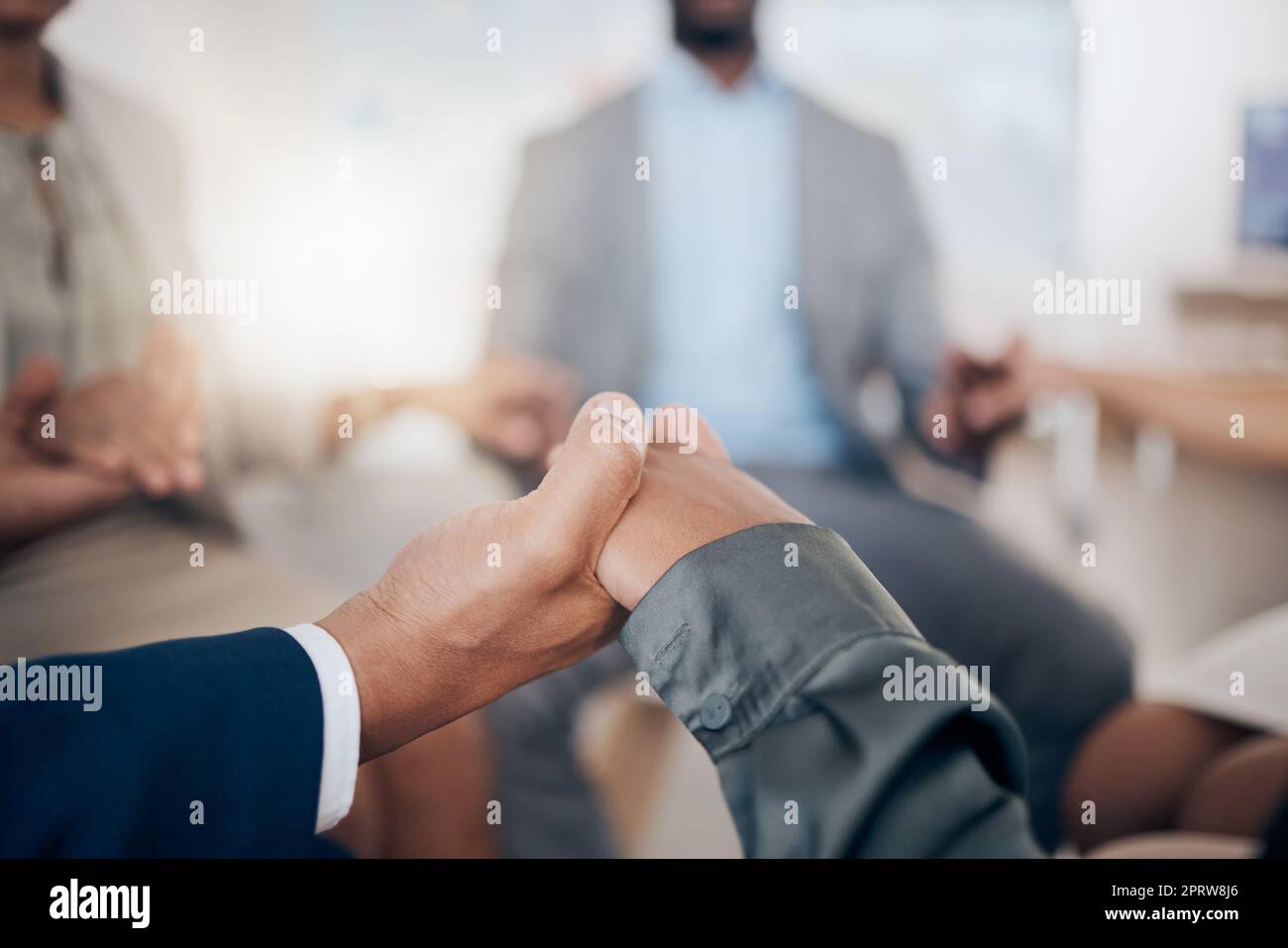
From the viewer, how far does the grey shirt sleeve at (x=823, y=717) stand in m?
0.39

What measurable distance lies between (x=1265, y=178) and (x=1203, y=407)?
0.27 m

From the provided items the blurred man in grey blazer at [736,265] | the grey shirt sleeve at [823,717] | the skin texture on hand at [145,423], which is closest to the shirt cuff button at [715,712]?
the grey shirt sleeve at [823,717]

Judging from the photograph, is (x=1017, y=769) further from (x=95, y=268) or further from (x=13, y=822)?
(x=95, y=268)

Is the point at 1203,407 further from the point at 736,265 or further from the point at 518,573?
the point at 518,573

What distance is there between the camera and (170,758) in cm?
41

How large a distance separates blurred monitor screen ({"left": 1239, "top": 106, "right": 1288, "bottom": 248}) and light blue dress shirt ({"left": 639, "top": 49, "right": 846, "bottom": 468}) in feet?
1.66

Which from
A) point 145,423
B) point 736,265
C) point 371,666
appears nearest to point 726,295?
point 736,265

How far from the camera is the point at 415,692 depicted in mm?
455

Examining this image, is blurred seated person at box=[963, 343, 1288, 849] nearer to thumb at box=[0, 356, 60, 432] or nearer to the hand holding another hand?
the hand holding another hand

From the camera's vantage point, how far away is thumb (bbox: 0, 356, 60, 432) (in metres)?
0.88

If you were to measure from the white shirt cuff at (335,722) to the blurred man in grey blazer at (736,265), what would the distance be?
670mm

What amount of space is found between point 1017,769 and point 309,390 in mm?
905

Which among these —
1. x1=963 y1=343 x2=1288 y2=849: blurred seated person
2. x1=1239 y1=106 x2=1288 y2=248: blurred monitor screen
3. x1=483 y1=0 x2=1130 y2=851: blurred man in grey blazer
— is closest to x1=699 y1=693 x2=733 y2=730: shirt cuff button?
x1=963 y1=343 x2=1288 y2=849: blurred seated person
